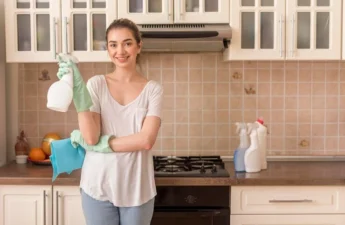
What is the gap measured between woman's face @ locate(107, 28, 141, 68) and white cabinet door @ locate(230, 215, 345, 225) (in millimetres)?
987

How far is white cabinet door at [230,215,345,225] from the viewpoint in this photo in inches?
105

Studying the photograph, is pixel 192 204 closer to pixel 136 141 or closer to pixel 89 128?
pixel 136 141

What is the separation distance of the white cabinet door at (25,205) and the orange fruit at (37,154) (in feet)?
1.27

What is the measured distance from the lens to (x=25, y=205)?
2684 mm

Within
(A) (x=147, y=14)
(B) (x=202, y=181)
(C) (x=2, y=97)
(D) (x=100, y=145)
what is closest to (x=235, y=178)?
(B) (x=202, y=181)

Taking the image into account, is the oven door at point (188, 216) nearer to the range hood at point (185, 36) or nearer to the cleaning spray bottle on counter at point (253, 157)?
the cleaning spray bottle on counter at point (253, 157)

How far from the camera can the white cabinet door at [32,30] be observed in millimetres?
2865

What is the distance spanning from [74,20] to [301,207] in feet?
4.92

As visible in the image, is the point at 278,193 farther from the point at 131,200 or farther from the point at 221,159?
the point at 131,200

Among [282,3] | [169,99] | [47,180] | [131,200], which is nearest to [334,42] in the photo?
[282,3]

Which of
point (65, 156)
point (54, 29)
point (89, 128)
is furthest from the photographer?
point (54, 29)

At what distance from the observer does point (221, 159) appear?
309 centimetres

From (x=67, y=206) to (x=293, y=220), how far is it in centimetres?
111

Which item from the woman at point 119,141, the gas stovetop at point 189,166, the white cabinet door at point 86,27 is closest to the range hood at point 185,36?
the white cabinet door at point 86,27
